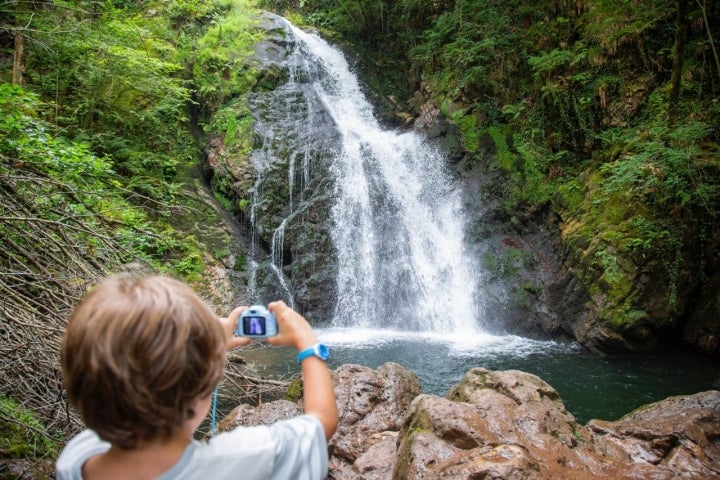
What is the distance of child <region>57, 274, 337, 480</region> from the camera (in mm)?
818

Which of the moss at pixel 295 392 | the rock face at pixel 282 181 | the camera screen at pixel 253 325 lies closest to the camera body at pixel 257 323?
the camera screen at pixel 253 325

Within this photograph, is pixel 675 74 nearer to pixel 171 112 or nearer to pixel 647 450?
pixel 647 450

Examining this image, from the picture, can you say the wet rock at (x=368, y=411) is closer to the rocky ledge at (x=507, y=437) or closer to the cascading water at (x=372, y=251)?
the rocky ledge at (x=507, y=437)

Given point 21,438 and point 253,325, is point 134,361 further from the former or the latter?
point 21,438

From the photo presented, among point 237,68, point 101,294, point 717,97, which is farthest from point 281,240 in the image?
point 101,294

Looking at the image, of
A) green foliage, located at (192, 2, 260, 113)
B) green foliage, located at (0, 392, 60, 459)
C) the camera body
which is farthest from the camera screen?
green foliage, located at (192, 2, 260, 113)

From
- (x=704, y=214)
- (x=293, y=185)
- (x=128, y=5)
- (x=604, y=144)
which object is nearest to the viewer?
(x=704, y=214)

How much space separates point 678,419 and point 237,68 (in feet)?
47.7

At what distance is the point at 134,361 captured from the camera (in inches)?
32.0

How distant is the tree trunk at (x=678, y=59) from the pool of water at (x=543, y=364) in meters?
4.61

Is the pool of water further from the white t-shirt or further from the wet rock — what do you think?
the white t-shirt

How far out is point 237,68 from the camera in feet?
46.6

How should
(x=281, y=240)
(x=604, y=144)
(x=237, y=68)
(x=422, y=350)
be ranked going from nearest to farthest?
(x=422, y=350)
(x=604, y=144)
(x=281, y=240)
(x=237, y=68)

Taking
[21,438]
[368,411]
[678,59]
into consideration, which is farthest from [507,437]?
[678,59]
